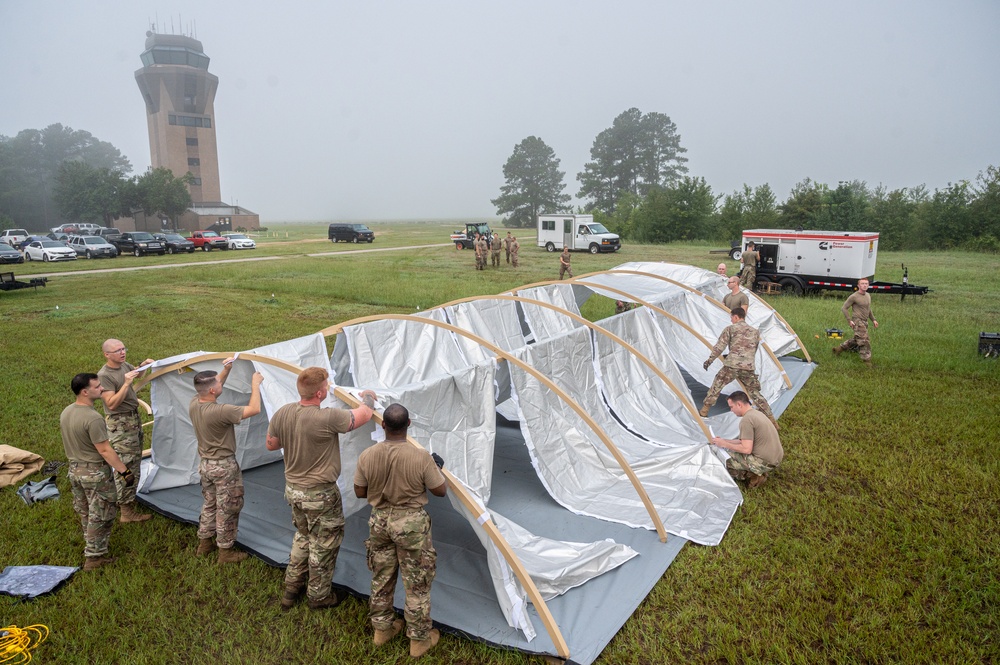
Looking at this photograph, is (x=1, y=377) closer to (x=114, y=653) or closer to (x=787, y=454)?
(x=114, y=653)

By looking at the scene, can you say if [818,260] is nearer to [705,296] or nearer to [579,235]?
[705,296]

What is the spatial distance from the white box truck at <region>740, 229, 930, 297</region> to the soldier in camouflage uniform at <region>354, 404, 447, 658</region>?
17512 millimetres

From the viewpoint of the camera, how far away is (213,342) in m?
14.1

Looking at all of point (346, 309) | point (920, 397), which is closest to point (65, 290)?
Result: point (346, 309)

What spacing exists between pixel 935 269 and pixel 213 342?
2874 centimetres

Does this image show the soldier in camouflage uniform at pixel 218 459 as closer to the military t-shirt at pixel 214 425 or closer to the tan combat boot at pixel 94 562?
the military t-shirt at pixel 214 425

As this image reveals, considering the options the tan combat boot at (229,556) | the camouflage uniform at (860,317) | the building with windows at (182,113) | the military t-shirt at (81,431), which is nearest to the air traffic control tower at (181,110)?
the building with windows at (182,113)

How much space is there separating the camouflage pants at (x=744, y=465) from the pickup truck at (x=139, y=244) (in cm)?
3871

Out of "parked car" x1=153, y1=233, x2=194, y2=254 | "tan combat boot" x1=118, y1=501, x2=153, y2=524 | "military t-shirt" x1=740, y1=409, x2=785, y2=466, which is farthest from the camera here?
"parked car" x1=153, y1=233, x2=194, y2=254

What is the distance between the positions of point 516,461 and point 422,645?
3.27 meters

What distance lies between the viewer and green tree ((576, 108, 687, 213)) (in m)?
77.4

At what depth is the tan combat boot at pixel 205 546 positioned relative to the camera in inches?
218

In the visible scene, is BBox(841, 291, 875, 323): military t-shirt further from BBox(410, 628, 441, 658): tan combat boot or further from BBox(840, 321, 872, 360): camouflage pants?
BBox(410, 628, 441, 658): tan combat boot

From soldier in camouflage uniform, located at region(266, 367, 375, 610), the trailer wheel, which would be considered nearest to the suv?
the trailer wheel
